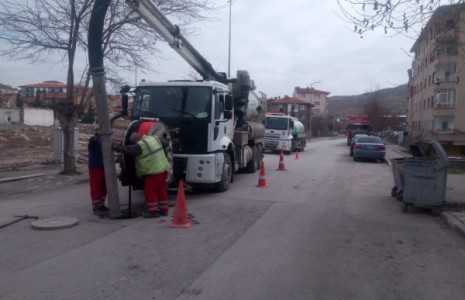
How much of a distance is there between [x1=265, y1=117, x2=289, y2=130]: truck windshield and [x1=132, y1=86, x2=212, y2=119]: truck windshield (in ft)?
63.1

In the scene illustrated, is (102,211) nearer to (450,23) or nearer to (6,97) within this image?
(450,23)

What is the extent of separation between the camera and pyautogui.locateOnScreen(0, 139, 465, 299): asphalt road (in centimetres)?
561

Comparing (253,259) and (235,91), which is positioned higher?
(235,91)

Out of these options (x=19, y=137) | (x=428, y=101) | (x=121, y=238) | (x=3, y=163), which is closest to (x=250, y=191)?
(x=121, y=238)

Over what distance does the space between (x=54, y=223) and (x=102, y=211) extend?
1412 mm

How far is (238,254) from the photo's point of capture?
7074 mm

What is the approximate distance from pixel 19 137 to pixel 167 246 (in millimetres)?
30065

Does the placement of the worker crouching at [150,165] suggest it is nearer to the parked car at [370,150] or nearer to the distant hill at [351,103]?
the parked car at [370,150]

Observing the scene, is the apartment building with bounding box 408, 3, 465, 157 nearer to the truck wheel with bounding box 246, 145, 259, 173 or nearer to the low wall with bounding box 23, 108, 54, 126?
the truck wheel with bounding box 246, 145, 259, 173

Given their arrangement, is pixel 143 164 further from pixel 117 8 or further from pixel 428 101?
pixel 428 101

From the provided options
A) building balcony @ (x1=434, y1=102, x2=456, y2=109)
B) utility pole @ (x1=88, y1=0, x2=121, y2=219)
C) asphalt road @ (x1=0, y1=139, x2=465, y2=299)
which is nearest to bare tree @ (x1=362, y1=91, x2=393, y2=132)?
building balcony @ (x1=434, y1=102, x2=456, y2=109)

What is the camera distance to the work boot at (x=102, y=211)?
9618 mm

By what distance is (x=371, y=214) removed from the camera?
35.7 ft

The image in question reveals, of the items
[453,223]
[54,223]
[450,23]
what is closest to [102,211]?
A: [54,223]
